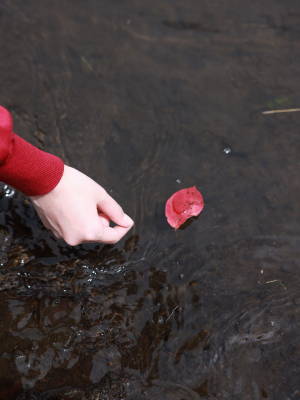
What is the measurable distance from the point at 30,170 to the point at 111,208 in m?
0.46

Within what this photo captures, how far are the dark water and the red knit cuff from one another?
0.77m

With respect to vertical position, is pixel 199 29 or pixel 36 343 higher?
pixel 199 29

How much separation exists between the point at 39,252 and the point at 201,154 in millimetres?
1460

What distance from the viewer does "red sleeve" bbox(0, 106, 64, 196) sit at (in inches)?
51.9

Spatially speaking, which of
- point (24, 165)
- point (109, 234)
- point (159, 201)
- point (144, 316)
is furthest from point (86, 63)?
point (144, 316)

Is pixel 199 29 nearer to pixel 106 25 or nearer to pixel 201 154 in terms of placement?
pixel 106 25

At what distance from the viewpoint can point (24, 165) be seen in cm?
140

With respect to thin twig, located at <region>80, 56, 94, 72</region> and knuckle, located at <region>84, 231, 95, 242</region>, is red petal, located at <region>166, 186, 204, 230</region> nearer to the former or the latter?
knuckle, located at <region>84, 231, 95, 242</region>

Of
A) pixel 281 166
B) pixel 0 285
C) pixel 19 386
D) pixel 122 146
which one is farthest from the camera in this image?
pixel 122 146

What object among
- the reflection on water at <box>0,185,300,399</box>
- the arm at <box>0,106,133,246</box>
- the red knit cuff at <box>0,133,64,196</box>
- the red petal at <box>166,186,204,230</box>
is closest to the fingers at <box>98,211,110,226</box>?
the arm at <box>0,106,133,246</box>

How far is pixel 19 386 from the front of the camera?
164 cm

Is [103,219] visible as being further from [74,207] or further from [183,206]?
[183,206]

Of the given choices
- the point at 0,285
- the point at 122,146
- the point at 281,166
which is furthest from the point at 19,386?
the point at 281,166

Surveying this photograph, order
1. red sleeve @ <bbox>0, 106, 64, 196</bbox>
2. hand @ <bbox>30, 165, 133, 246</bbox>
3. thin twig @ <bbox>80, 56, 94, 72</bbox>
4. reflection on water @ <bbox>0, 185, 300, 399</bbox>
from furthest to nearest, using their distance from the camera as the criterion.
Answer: thin twig @ <bbox>80, 56, 94, 72</bbox>, reflection on water @ <bbox>0, 185, 300, 399</bbox>, hand @ <bbox>30, 165, 133, 246</bbox>, red sleeve @ <bbox>0, 106, 64, 196</bbox>
